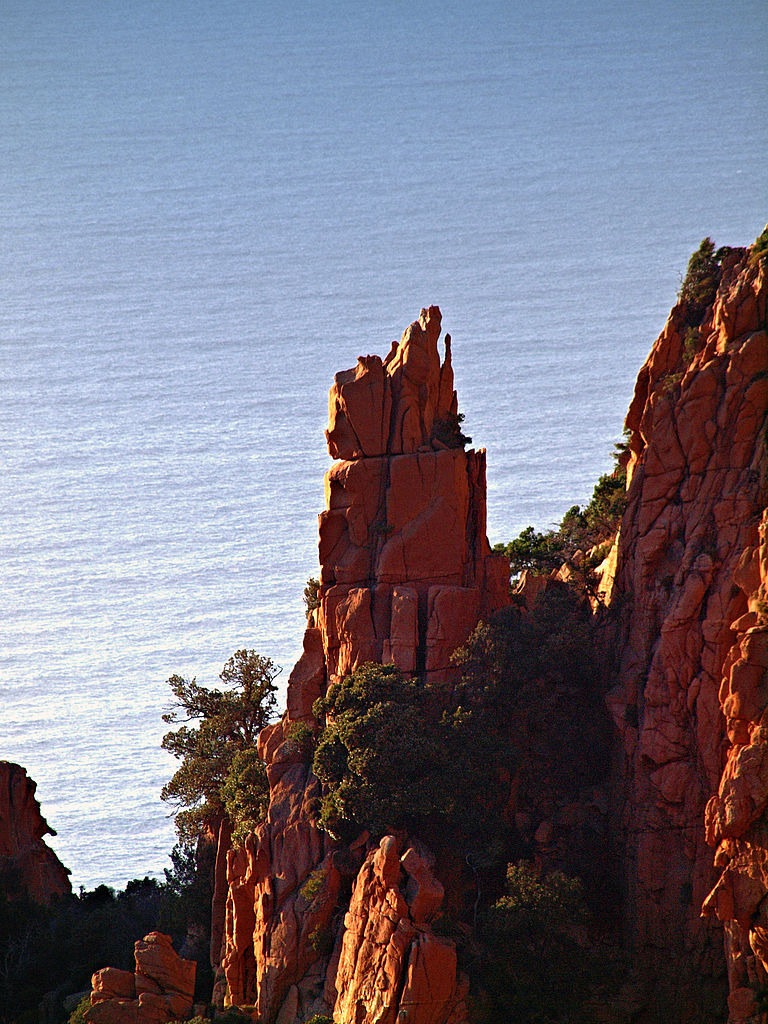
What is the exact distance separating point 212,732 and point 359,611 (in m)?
13.2

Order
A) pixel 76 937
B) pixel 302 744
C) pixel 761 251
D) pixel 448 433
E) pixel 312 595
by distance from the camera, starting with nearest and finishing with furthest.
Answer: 1. pixel 761 251
2. pixel 302 744
3. pixel 448 433
4. pixel 312 595
5. pixel 76 937

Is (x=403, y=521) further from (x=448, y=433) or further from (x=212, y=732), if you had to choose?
(x=212, y=732)

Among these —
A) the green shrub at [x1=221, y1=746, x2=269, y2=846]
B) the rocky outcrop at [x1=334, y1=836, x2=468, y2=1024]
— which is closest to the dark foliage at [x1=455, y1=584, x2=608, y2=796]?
the rocky outcrop at [x1=334, y1=836, x2=468, y2=1024]

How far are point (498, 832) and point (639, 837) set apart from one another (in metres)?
5.44

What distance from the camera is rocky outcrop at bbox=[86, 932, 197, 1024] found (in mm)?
67750

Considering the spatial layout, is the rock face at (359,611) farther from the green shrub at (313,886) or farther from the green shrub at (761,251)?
the green shrub at (761,251)

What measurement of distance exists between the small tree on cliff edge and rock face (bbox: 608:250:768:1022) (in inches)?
738

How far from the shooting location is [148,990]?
68.4 metres

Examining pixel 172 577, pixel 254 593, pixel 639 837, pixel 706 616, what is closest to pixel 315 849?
pixel 639 837

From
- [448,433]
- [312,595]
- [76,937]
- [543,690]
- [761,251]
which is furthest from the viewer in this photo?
[76,937]

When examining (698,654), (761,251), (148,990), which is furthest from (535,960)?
(761,251)

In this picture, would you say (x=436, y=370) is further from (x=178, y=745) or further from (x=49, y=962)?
(x=49, y=962)

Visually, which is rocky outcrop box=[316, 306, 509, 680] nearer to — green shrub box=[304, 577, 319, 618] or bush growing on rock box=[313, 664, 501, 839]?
bush growing on rock box=[313, 664, 501, 839]

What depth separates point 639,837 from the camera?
68.9 metres
